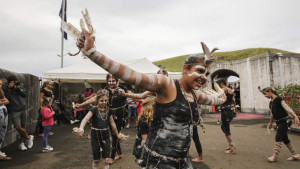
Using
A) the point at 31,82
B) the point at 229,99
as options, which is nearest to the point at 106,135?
the point at 229,99

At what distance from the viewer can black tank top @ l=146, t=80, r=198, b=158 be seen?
1.81 metres

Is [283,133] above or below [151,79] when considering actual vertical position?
below

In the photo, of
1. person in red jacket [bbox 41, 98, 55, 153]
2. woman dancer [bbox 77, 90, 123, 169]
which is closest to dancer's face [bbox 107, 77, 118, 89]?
woman dancer [bbox 77, 90, 123, 169]

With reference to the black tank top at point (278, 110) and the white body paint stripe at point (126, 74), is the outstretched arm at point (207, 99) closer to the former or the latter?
the white body paint stripe at point (126, 74)

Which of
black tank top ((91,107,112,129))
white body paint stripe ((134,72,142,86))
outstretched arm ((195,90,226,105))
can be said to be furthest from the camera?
black tank top ((91,107,112,129))

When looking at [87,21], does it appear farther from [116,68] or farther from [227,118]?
[227,118]

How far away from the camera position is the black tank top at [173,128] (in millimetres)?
1806

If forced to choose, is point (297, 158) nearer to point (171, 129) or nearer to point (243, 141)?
point (243, 141)

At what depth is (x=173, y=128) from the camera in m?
1.81

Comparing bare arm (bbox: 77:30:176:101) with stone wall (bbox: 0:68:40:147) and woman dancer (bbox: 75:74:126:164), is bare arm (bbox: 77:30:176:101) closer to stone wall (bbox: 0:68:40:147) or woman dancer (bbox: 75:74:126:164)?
woman dancer (bbox: 75:74:126:164)

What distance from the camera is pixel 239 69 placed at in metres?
16.7

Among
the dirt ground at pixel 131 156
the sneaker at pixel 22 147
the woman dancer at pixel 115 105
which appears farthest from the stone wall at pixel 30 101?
the woman dancer at pixel 115 105

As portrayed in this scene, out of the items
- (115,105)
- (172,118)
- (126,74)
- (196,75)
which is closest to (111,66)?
(126,74)

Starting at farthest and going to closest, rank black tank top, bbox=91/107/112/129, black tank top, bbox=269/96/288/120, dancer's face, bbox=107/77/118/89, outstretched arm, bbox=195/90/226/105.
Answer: black tank top, bbox=269/96/288/120 → dancer's face, bbox=107/77/118/89 → black tank top, bbox=91/107/112/129 → outstretched arm, bbox=195/90/226/105
